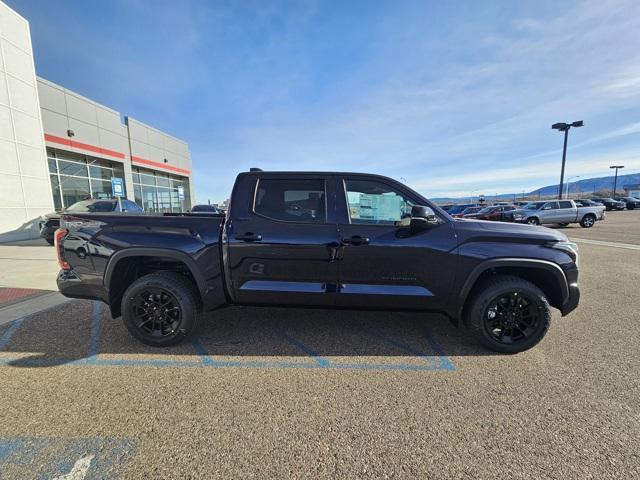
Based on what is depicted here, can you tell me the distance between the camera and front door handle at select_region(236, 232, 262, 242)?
10.3 ft

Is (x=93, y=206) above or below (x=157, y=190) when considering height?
below

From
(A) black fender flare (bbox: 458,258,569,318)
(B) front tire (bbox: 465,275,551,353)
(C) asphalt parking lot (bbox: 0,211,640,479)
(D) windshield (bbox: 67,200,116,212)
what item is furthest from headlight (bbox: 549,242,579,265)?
(D) windshield (bbox: 67,200,116,212)

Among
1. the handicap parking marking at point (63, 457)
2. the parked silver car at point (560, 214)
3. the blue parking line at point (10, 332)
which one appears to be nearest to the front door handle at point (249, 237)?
the handicap parking marking at point (63, 457)

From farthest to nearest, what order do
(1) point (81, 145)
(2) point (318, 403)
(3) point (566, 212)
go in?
(3) point (566, 212) → (1) point (81, 145) → (2) point (318, 403)

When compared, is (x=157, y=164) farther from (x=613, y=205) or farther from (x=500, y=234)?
(x=613, y=205)

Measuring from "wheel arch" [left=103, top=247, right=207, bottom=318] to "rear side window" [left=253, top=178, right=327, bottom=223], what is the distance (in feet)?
3.16

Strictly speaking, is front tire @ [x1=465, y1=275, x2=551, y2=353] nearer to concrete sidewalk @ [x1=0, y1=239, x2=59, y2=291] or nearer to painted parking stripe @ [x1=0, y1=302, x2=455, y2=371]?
painted parking stripe @ [x1=0, y1=302, x2=455, y2=371]

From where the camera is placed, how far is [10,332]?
3.63 m

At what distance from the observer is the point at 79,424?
2131mm

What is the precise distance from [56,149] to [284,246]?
19862mm

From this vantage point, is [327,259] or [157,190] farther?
[157,190]

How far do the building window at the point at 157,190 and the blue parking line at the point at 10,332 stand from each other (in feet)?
72.5

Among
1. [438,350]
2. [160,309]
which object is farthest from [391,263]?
[160,309]

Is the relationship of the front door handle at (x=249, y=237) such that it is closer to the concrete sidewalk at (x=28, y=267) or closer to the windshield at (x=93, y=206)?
the concrete sidewalk at (x=28, y=267)
